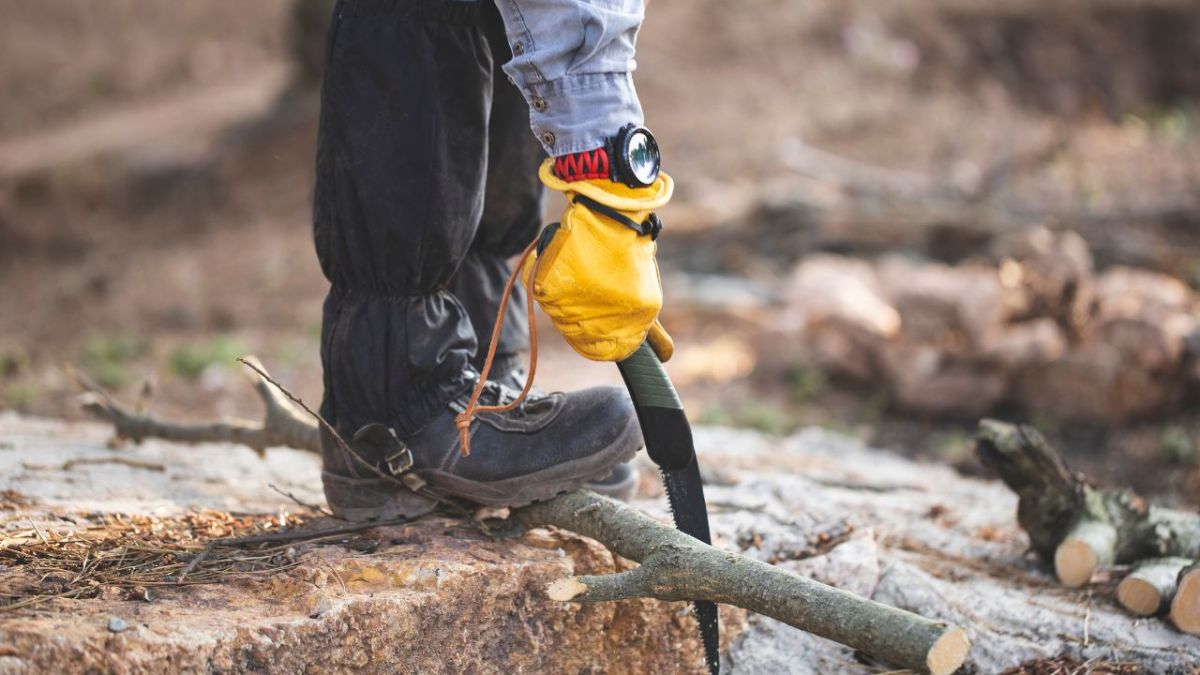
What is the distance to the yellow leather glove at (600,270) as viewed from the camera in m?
1.74

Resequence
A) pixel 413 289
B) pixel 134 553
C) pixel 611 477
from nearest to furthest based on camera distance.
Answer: pixel 134 553, pixel 413 289, pixel 611 477

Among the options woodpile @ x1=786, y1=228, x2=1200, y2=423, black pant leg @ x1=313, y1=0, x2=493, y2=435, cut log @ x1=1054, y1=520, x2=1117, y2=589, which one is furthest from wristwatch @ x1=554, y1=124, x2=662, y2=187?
woodpile @ x1=786, y1=228, x2=1200, y2=423

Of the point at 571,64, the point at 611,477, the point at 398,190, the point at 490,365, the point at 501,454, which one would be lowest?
the point at 611,477

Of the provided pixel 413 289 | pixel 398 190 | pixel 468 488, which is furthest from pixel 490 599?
pixel 398 190

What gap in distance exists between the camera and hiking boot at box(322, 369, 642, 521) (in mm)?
2021

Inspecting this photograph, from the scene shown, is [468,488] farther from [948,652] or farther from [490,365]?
[948,652]

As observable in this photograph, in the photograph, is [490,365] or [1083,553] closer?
[490,365]

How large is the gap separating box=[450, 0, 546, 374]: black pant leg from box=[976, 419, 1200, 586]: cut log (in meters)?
1.08

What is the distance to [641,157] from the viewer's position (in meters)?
1.76

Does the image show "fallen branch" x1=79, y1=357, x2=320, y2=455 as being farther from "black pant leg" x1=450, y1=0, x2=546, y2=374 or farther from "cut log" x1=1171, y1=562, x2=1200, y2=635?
"cut log" x1=1171, y1=562, x2=1200, y2=635

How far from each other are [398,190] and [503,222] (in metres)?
0.39

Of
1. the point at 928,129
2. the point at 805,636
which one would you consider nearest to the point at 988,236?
the point at 928,129

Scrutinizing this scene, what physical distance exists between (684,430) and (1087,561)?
1.00 meters

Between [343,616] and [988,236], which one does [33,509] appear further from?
[988,236]
